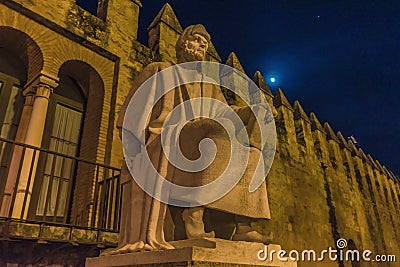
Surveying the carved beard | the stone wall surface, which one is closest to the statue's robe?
the carved beard

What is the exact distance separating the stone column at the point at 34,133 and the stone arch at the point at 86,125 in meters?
0.90

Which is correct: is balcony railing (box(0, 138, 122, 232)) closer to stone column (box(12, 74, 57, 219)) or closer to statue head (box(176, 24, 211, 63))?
stone column (box(12, 74, 57, 219))

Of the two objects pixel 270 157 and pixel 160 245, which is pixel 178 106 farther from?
pixel 270 157

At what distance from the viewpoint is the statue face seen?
9.80 feet

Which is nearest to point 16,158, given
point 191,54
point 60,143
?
point 60,143

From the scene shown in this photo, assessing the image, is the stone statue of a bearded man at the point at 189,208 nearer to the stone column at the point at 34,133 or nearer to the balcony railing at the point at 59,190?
the balcony railing at the point at 59,190

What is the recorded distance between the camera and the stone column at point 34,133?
5.02 meters

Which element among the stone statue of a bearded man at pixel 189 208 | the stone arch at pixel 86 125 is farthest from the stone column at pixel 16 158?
the stone statue of a bearded man at pixel 189 208

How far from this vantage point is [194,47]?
299 centimetres

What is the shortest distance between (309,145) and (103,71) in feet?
27.0

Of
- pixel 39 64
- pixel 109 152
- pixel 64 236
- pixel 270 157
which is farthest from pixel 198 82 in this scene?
pixel 270 157
